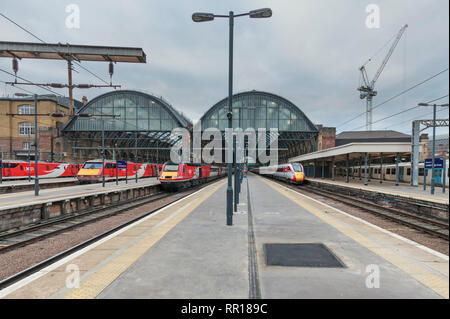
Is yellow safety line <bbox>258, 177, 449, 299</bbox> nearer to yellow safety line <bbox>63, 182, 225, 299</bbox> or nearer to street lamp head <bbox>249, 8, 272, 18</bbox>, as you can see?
yellow safety line <bbox>63, 182, 225, 299</bbox>

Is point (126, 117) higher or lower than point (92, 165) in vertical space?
higher

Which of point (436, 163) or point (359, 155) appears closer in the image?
point (436, 163)

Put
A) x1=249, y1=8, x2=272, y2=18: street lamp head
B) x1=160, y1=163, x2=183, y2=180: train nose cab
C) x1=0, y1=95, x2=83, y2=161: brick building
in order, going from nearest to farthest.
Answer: x1=249, y1=8, x2=272, y2=18: street lamp head
x1=160, y1=163, x2=183, y2=180: train nose cab
x1=0, y1=95, x2=83, y2=161: brick building

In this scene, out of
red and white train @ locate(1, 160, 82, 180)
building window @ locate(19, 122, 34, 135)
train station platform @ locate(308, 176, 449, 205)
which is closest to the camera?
train station platform @ locate(308, 176, 449, 205)

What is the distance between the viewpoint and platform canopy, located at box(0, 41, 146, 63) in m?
22.6

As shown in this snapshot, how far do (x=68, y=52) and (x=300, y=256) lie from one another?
2756 centimetres

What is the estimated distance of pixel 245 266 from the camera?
4832 millimetres

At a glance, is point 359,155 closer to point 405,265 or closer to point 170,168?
point 170,168

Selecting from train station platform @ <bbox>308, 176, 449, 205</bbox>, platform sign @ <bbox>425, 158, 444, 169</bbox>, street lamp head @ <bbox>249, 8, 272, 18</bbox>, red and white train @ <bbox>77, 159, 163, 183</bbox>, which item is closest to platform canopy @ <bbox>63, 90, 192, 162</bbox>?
red and white train @ <bbox>77, 159, 163, 183</bbox>

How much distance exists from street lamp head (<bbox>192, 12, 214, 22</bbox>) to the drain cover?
26.1ft

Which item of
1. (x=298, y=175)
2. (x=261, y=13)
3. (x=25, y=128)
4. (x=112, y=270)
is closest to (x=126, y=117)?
(x=25, y=128)

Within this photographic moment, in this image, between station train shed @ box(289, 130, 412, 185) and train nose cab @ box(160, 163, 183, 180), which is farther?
station train shed @ box(289, 130, 412, 185)

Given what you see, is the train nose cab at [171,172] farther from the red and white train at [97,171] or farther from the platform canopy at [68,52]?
the platform canopy at [68,52]
